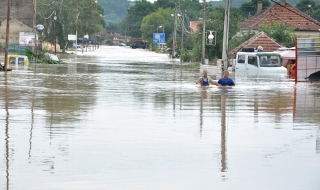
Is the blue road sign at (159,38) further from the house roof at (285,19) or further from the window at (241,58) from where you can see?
the window at (241,58)

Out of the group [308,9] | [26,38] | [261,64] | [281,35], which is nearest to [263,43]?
[281,35]

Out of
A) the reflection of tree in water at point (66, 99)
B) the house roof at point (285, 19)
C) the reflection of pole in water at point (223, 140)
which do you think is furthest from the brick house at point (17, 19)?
the reflection of pole in water at point (223, 140)

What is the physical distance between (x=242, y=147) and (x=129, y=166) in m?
3.01

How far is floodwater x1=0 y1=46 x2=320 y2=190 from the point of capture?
427 inches

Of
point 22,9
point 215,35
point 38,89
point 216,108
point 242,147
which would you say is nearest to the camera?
point 242,147

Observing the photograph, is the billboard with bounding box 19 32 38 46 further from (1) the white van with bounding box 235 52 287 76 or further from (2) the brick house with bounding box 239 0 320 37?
(1) the white van with bounding box 235 52 287 76

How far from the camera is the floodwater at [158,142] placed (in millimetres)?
10836

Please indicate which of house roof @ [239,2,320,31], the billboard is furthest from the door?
the billboard

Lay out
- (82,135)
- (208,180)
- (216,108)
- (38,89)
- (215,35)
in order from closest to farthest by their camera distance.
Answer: (208,180) < (82,135) < (216,108) < (38,89) < (215,35)

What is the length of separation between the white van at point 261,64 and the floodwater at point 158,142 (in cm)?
2171

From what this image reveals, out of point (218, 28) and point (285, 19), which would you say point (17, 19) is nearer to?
point (285, 19)

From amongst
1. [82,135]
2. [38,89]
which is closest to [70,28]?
[38,89]

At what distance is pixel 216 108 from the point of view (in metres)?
22.5

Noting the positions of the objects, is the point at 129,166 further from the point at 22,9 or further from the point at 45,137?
the point at 22,9
